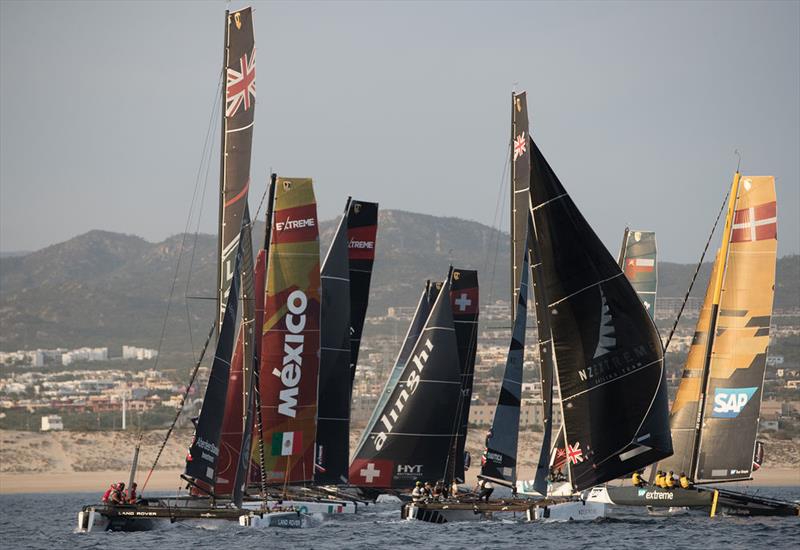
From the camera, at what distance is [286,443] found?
44219 mm

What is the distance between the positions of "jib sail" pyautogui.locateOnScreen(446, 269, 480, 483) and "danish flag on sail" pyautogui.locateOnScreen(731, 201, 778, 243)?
10.7 meters

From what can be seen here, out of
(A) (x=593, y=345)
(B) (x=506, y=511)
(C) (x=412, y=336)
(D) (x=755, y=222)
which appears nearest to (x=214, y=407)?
(B) (x=506, y=511)

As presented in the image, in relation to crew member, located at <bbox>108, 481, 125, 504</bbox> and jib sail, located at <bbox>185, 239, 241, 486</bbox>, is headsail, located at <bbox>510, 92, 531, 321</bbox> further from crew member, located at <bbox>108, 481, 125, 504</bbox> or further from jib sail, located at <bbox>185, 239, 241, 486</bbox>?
crew member, located at <bbox>108, 481, 125, 504</bbox>

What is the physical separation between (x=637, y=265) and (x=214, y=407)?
27033 mm

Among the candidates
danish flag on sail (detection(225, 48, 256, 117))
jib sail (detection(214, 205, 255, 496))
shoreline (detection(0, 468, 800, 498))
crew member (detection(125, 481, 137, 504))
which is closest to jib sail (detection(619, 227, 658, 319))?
danish flag on sail (detection(225, 48, 256, 117))

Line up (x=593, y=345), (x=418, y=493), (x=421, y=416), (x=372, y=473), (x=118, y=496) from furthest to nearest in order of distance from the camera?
(x=372, y=473) < (x=421, y=416) < (x=418, y=493) < (x=118, y=496) < (x=593, y=345)

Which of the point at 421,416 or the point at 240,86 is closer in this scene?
the point at 240,86

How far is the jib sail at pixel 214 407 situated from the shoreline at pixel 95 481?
51.3 meters

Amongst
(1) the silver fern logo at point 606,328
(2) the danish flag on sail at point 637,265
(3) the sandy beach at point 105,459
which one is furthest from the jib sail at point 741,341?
(3) the sandy beach at point 105,459

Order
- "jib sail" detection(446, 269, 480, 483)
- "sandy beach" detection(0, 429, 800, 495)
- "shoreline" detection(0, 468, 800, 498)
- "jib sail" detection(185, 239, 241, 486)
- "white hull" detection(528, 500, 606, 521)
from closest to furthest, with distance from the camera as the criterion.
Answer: "jib sail" detection(185, 239, 241, 486)
"white hull" detection(528, 500, 606, 521)
"jib sail" detection(446, 269, 480, 483)
"shoreline" detection(0, 468, 800, 498)
"sandy beach" detection(0, 429, 800, 495)

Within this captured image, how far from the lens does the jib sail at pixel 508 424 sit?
42469 mm

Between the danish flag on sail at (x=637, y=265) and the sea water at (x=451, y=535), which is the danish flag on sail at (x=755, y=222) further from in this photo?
the danish flag on sail at (x=637, y=265)

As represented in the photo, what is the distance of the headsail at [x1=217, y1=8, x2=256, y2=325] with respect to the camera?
4238cm

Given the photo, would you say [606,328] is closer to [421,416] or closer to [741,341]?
[741,341]
